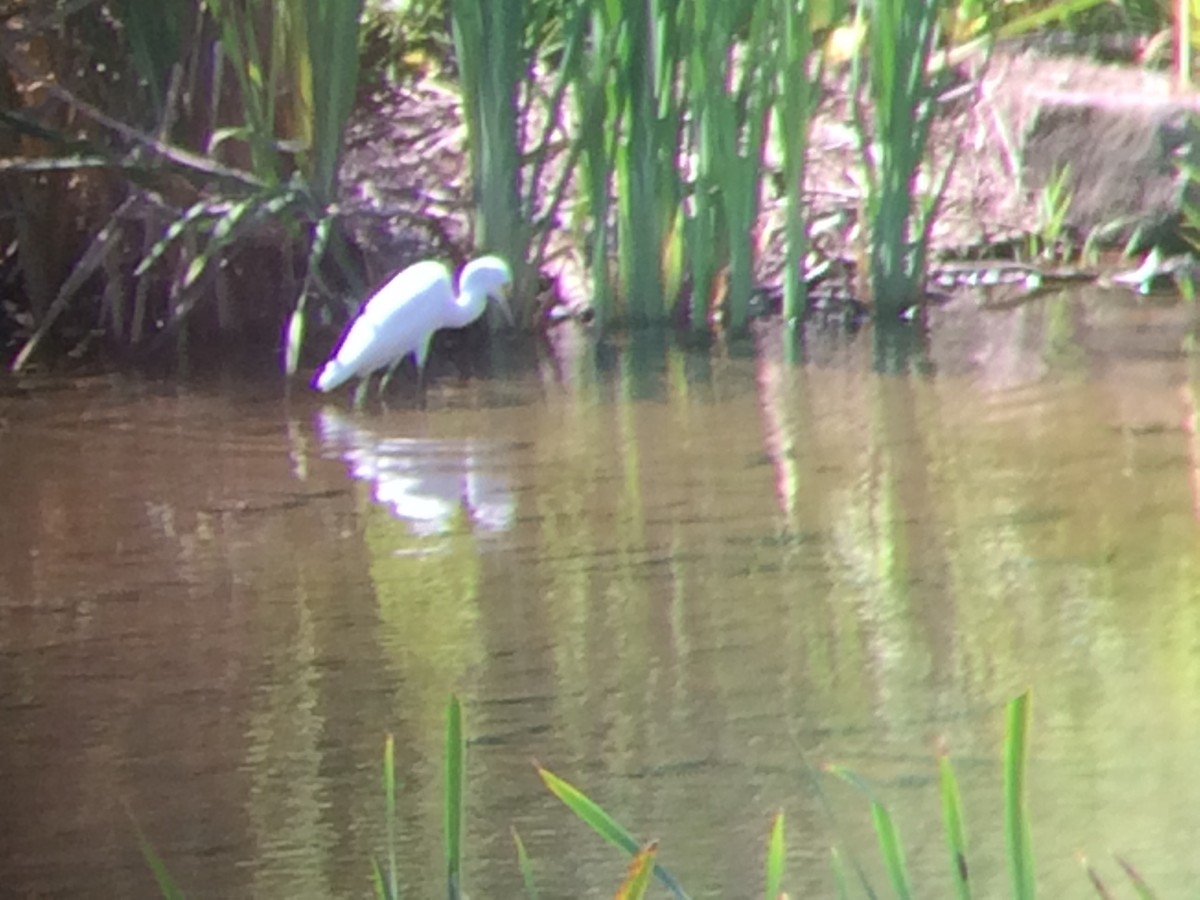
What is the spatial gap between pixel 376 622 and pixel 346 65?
182 cm

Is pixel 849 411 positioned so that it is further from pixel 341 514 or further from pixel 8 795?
pixel 8 795

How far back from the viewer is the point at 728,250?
12.9 ft

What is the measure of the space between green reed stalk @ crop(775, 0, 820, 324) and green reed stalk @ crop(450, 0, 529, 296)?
1.57 feet

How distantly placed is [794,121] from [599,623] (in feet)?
6.26

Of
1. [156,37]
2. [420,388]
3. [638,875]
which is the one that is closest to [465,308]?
[420,388]

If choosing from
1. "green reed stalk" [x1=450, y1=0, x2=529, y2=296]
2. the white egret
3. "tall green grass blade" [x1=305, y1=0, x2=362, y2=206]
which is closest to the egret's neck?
the white egret

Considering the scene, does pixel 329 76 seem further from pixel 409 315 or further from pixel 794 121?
pixel 794 121

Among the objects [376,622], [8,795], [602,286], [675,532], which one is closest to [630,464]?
[675,532]

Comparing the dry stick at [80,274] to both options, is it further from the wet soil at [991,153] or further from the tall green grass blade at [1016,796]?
the tall green grass blade at [1016,796]

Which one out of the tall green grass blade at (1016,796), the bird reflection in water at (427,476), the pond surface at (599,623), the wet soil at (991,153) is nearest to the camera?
the tall green grass blade at (1016,796)

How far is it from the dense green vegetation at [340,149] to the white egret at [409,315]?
0.61 feet

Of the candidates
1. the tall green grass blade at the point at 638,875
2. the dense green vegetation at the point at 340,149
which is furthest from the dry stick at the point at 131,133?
the tall green grass blade at the point at 638,875

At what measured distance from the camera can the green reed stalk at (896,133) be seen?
369 centimetres

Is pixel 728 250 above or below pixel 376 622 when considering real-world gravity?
above
